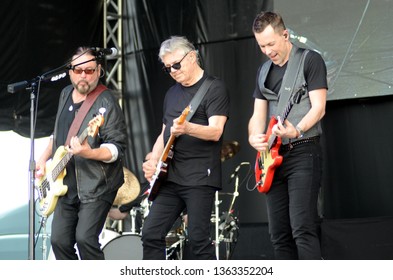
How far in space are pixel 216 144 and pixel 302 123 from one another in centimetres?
76

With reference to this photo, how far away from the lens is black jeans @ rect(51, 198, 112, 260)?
17.0ft

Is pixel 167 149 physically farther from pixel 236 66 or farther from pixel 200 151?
pixel 236 66

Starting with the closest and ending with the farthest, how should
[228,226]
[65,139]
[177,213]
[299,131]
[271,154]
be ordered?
[299,131] → [271,154] → [177,213] → [65,139] → [228,226]

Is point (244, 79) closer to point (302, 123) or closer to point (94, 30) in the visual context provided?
point (94, 30)

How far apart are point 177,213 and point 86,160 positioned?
2.69 ft

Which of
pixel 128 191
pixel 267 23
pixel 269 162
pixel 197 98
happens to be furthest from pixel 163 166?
pixel 128 191

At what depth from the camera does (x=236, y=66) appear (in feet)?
28.7

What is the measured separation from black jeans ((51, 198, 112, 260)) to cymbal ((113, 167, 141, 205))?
7.38 feet

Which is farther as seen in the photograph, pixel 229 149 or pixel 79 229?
pixel 229 149

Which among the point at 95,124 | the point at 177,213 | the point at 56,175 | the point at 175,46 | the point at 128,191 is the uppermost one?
the point at 175,46

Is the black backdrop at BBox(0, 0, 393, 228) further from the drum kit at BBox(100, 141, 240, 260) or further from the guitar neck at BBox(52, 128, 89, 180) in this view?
the guitar neck at BBox(52, 128, 89, 180)

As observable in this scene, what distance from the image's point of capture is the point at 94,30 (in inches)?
361

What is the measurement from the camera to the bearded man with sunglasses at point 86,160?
5.22 meters
